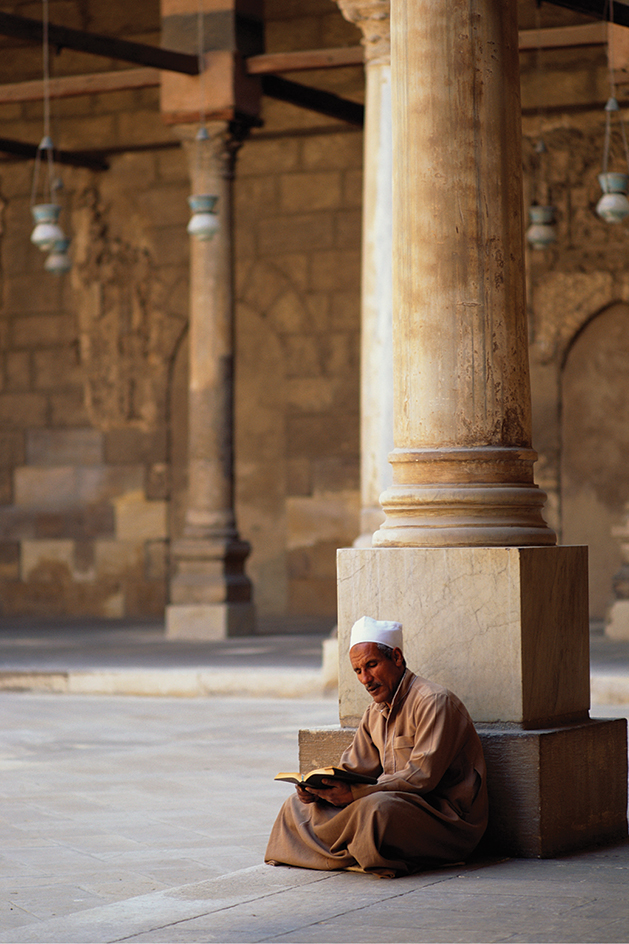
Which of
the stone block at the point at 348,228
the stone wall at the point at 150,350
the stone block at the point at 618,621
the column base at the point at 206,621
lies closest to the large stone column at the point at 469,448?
the stone block at the point at 618,621

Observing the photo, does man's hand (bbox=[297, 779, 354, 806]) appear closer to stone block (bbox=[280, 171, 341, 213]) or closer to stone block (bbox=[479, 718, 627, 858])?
stone block (bbox=[479, 718, 627, 858])

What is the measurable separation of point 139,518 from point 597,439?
5430 millimetres

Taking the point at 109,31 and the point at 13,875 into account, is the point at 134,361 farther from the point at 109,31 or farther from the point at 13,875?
the point at 13,875

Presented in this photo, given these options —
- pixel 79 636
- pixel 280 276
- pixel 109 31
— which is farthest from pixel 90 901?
pixel 109 31

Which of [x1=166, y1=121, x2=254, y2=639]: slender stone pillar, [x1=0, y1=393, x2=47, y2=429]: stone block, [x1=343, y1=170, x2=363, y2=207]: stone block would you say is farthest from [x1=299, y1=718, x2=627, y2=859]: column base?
[x1=0, y1=393, x2=47, y2=429]: stone block

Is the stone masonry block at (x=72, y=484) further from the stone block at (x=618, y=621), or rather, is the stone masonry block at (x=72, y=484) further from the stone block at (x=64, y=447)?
the stone block at (x=618, y=621)

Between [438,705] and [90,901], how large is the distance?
4.24 ft

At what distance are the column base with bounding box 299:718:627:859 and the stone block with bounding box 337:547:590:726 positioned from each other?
10cm

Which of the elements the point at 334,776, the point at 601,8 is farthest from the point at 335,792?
the point at 601,8

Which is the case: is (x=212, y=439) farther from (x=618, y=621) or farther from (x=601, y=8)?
(x=601, y=8)

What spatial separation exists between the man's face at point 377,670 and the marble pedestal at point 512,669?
309mm

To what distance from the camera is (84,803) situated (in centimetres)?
693

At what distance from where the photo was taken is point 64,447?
18516 mm

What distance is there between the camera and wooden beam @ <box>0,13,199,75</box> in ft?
39.8
